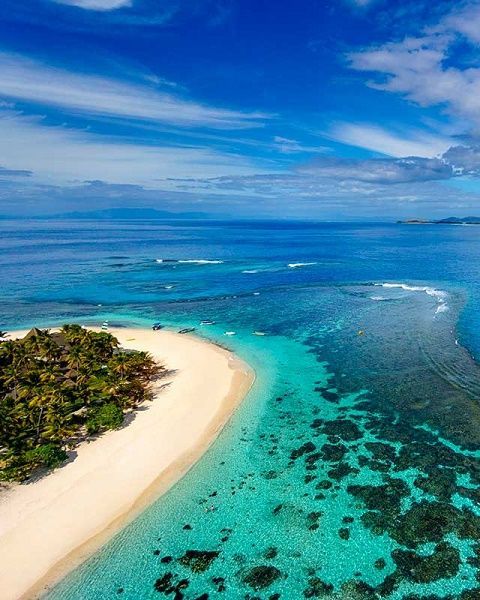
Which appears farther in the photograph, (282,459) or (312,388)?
(312,388)

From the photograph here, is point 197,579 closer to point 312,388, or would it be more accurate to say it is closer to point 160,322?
point 312,388

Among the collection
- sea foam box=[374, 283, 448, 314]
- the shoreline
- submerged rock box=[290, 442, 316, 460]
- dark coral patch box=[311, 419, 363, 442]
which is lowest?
the shoreline

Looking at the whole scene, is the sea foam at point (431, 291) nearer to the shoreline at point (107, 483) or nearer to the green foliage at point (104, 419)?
the shoreline at point (107, 483)

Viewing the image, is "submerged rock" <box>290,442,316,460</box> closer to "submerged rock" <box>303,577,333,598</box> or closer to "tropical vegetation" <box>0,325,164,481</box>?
"submerged rock" <box>303,577,333,598</box>

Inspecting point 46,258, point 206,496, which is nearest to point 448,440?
point 206,496

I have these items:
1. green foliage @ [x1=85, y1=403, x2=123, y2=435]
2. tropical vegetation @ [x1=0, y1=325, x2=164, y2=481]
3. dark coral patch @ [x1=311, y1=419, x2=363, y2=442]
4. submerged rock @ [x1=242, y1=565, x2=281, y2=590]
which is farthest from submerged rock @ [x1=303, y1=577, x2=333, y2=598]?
green foliage @ [x1=85, y1=403, x2=123, y2=435]

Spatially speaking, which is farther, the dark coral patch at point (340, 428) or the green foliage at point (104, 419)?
the dark coral patch at point (340, 428)

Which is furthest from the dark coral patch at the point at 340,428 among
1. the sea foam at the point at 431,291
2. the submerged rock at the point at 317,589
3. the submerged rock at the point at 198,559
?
the sea foam at the point at 431,291
